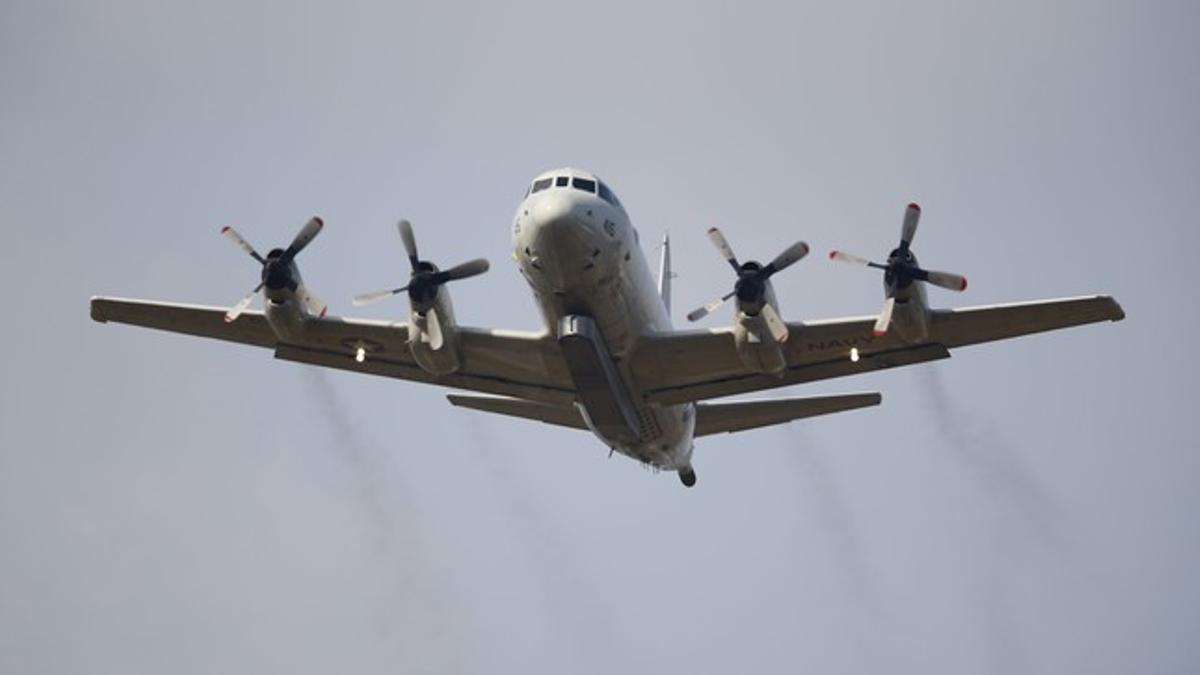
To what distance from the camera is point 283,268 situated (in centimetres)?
3241

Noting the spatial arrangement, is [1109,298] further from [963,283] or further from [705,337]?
[705,337]

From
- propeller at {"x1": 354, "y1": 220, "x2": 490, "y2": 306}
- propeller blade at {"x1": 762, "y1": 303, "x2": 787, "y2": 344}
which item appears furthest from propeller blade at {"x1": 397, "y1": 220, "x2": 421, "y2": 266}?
propeller blade at {"x1": 762, "y1": 303, "x2": 787, "y2": 344}

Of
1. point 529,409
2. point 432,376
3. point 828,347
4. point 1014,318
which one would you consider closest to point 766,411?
point 828,347

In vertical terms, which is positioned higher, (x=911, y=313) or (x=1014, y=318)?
(x=911, y=313)

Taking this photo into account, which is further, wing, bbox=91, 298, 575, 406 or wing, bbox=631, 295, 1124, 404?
wing, bbox=91, 298, 575, 406

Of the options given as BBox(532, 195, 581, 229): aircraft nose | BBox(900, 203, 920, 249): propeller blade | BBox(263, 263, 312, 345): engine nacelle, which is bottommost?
BBox(900, 203, 920, 249): propeller blade

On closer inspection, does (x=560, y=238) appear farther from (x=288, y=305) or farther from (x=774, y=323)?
(x=288, y=305)

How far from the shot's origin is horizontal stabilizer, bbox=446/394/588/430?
3491cm

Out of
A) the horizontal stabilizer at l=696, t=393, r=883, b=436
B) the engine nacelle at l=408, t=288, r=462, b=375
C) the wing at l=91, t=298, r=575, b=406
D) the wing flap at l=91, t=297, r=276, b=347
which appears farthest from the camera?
the wing flap at l=91, t=297, r=276, b=347

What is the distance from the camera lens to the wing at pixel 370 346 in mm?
33031

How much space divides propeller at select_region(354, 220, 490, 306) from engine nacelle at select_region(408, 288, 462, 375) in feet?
0.64

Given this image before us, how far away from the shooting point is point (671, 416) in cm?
3441

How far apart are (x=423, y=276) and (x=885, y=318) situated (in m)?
9.31

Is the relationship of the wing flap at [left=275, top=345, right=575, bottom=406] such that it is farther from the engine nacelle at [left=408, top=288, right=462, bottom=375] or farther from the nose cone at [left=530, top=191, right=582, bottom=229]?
the nose cone at [left=530, top=191, right=582, bottom=229]
